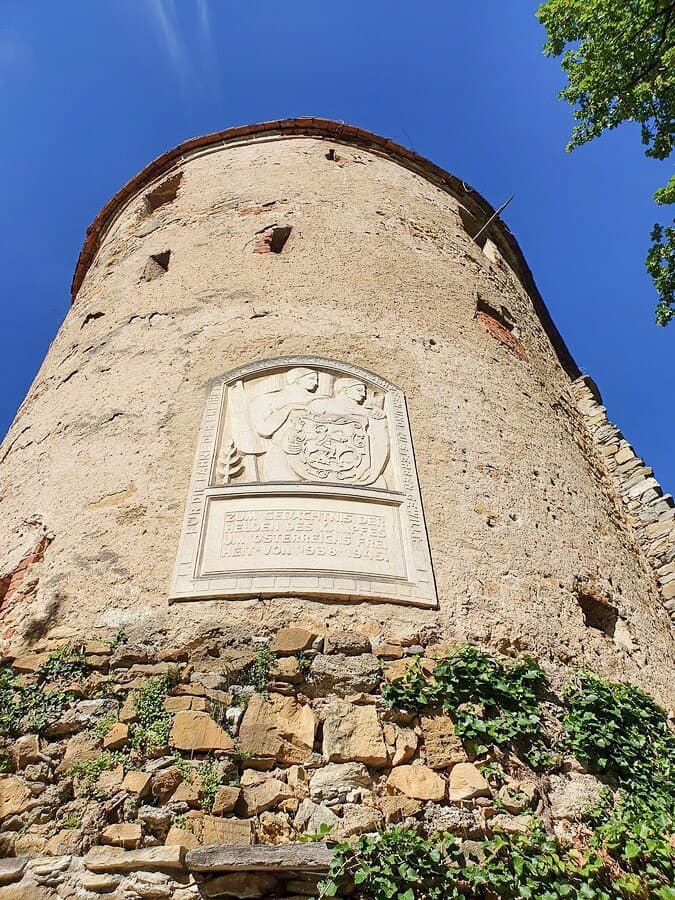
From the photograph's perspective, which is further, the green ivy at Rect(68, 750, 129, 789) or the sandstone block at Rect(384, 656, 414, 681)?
the sandstone block at Rect(384, 656, 414, 681)

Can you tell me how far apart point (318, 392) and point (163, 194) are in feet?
16.8

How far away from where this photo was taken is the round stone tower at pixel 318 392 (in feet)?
12.0

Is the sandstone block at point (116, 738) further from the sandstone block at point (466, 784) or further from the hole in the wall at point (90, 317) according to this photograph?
the hole in the wall at point (90, 317)

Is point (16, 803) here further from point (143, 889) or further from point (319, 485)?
point (319, 485)

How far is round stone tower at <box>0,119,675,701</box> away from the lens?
3.65 meters

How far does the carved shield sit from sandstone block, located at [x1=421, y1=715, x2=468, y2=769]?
4.69 feet

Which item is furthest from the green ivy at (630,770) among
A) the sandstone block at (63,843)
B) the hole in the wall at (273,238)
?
the hole in the wall at (273,238)

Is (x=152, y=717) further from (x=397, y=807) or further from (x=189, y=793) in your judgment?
(x=397, y=807)

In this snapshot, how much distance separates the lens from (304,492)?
3.88 m

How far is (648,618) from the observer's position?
185 inches

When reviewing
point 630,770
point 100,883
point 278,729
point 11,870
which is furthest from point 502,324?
point 11,870

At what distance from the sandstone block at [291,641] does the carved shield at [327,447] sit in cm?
97

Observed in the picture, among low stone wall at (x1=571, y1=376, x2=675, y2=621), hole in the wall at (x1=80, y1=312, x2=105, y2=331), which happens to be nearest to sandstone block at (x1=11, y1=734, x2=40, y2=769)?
hole in the wall at (x1=80, y1=312, x2=105, y2=331)

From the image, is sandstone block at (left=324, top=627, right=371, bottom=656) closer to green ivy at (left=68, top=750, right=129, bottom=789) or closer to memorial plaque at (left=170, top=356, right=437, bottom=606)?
memorial plaque at (left=170, top=356, right=437, bottom=606)
